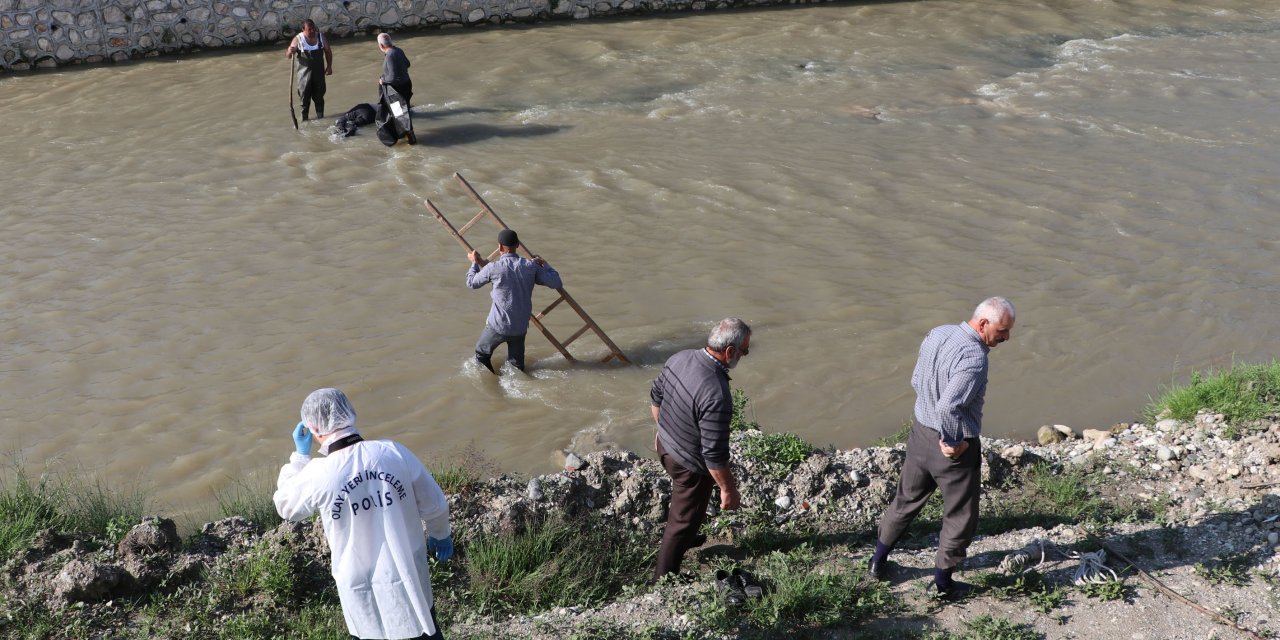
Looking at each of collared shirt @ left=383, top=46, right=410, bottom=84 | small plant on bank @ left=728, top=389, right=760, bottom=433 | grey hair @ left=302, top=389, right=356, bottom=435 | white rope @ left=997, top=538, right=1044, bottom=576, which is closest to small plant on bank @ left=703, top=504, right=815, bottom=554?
small plant on bank @ left=728, top=389, right=760, bottom=433

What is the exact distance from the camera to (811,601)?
4.96 metres

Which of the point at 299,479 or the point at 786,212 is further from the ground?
the point at 299,479

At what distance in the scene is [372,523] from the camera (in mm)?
3768

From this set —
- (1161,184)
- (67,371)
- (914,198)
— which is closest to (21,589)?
(67,371)

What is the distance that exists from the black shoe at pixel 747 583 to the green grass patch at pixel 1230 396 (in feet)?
12.6

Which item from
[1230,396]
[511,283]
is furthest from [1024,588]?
[511,283]

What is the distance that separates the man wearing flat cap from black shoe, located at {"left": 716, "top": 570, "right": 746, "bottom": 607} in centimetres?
324

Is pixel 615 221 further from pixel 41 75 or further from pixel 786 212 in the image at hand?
pixel 41 75

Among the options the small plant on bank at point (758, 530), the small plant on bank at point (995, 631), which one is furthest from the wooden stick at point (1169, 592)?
the small plant on bank at point (758, 530)

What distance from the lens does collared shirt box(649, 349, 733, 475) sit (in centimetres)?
478

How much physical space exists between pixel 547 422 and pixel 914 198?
5.48 m

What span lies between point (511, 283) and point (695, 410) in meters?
3.35

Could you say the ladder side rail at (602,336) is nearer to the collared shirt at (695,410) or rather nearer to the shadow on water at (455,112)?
the collared shirt at (695,410)

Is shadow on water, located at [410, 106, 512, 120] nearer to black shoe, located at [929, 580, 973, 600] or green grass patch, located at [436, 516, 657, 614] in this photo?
green grass patch, located at [436, 516, 657, 614]
